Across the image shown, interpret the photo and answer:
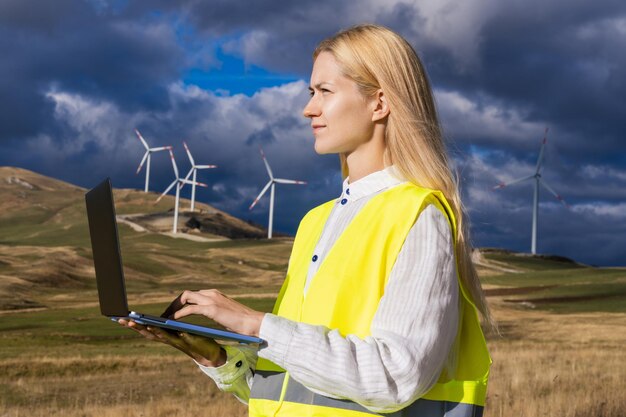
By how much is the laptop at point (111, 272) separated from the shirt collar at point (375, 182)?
75 cm

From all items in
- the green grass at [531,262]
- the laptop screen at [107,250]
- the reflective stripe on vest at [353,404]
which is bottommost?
the reflective stripe on vest at [353,404]

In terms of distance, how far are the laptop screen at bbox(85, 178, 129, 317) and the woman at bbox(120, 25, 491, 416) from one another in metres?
0.08

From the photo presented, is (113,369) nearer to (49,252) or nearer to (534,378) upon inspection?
(534,378)

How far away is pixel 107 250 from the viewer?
260cm

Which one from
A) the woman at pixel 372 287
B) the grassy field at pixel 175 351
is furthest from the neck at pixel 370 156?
the grassy field at pixel 175 351

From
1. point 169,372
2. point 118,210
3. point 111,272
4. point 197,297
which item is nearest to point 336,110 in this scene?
point 197,297

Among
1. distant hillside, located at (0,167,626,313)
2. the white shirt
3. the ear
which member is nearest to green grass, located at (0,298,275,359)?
distant hillside, located at (0,167,626,313)

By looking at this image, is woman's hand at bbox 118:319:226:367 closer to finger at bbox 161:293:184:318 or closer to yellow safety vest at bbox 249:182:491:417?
finger at bbox 161:293:184:318

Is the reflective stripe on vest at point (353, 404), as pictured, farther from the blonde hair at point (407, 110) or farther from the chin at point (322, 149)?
the chin at point (322, 149)

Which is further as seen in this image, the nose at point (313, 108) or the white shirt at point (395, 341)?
the nose at point (313, 108)

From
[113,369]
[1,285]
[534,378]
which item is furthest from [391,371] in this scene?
[1,285]

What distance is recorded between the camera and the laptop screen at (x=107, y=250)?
2535 mm

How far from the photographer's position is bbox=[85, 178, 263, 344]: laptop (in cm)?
253

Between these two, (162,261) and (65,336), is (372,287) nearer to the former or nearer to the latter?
(65,336)
